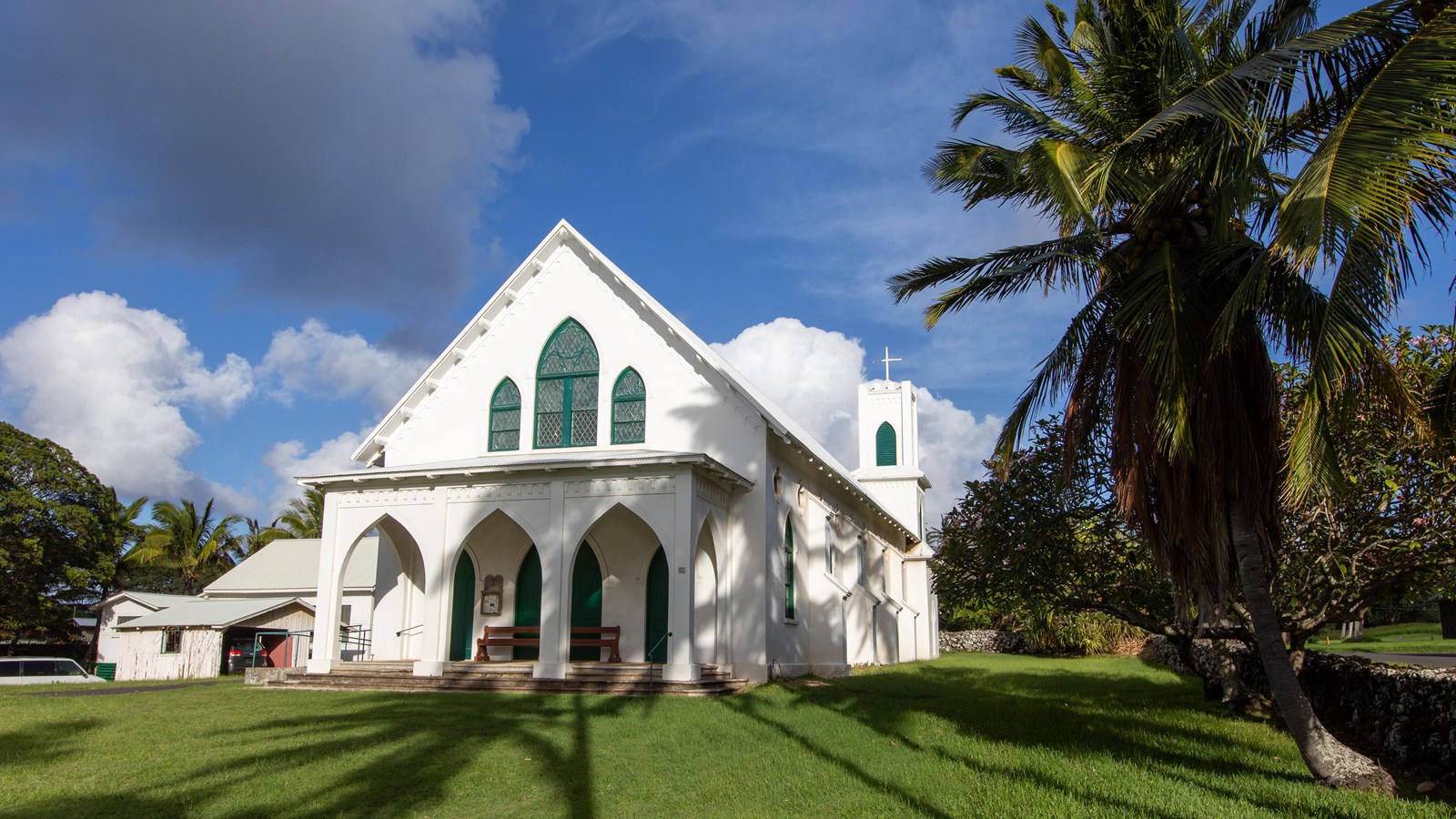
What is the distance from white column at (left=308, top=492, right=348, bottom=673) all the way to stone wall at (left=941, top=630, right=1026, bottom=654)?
3108 centimetres

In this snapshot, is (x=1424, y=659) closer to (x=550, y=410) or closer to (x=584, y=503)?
(x=584, y=503)

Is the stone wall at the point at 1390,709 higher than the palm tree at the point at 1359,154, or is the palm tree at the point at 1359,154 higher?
the palm tree at the point at 1359,154

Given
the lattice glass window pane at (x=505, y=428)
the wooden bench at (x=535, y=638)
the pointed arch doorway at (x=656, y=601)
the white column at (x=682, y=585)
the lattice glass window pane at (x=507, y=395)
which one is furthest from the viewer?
the lattice glass window pane at (x=507, y=395)

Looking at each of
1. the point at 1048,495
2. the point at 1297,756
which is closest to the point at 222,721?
the point at 1048,495

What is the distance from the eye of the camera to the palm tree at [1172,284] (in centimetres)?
938

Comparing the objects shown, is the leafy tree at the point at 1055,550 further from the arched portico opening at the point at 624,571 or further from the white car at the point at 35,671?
the white car at the point at 35,671

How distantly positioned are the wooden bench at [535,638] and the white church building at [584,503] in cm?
16

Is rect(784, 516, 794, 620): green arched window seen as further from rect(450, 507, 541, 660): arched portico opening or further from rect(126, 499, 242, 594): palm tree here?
rect(126, 499, 242, 594): palm tree

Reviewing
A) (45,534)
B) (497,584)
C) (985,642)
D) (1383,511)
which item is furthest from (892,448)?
(45,534)

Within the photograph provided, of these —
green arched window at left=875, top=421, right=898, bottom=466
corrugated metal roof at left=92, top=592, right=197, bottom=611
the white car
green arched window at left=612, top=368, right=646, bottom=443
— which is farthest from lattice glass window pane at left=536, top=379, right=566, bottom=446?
green arched window at left=875, top=421, right=898, bottom=466

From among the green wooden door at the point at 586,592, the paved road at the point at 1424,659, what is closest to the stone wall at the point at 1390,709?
the paved road at the point at 1424,659

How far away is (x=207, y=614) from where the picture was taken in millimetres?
29281

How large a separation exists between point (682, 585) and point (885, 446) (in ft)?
78.1

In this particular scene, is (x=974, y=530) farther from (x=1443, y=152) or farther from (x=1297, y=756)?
(x=1443, y=152)
